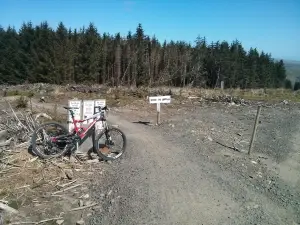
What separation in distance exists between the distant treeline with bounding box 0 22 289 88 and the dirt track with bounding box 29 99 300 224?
4248cm

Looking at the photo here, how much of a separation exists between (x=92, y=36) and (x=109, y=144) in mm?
58911

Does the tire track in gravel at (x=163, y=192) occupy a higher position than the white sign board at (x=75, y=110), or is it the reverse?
the white sign board at (x=75, y=110)

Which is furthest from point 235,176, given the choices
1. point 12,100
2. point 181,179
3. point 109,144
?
point 12,100

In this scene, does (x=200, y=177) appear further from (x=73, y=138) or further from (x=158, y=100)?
(x=158, y=100)

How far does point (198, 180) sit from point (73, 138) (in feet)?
10.9

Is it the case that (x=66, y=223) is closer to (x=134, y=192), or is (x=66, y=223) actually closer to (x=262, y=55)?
(x=134, y=192)

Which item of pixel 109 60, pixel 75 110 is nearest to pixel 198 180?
pixel 75 110

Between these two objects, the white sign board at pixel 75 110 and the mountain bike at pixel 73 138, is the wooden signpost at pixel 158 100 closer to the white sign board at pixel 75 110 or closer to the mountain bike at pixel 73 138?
the mountain bike at pixel 73 138

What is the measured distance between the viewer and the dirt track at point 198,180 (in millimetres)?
5809

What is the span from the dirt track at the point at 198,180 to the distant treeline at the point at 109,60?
4248 centimetres

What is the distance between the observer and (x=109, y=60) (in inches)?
2601

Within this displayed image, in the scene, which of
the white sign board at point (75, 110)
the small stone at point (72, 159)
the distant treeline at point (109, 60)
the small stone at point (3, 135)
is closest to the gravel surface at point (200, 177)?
the small stone at point (72, 159)

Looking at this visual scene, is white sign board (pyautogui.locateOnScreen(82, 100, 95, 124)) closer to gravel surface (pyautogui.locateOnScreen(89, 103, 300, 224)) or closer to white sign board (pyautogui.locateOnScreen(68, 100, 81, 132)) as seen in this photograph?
white sign board (pyautogui.locateOnScreen(68, 100, 81, 132))

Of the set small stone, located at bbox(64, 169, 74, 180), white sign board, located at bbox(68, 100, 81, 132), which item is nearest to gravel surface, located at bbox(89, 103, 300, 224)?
small stone, located at bbox(64, 169, 74, 180)
